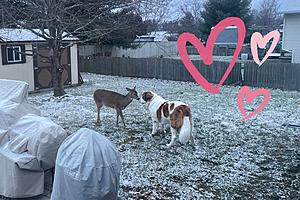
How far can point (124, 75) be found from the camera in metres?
19.9

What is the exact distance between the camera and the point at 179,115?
6.25 metres

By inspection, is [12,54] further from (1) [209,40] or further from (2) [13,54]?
(1) [209,40]

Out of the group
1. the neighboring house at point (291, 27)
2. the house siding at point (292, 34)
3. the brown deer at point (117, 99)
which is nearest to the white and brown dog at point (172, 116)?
the brown deer at point (117, 99)

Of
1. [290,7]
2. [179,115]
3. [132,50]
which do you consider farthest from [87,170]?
[132,50]

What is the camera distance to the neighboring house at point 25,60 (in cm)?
1311

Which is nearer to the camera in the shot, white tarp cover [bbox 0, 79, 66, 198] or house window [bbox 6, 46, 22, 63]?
white tarp cover [bbox 0, 79, 66, 198]

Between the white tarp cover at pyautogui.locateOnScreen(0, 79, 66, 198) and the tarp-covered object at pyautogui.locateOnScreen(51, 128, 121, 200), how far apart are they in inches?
30.0

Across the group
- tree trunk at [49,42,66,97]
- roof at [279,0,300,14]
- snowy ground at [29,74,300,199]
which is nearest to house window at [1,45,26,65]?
tree trunk at [49,42,66,97]

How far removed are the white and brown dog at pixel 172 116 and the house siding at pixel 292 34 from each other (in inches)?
489

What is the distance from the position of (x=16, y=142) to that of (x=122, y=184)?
168 centimetres

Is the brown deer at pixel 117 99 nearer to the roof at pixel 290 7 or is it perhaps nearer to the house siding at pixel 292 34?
the roof at pixel 290 7

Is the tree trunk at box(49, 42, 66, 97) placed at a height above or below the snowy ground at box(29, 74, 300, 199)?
above

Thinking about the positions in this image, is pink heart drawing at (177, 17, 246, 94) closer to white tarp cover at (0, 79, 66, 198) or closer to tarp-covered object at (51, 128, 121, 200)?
white tarp cover at (0, 79, 66, 198)

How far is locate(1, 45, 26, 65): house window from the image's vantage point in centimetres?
1307
